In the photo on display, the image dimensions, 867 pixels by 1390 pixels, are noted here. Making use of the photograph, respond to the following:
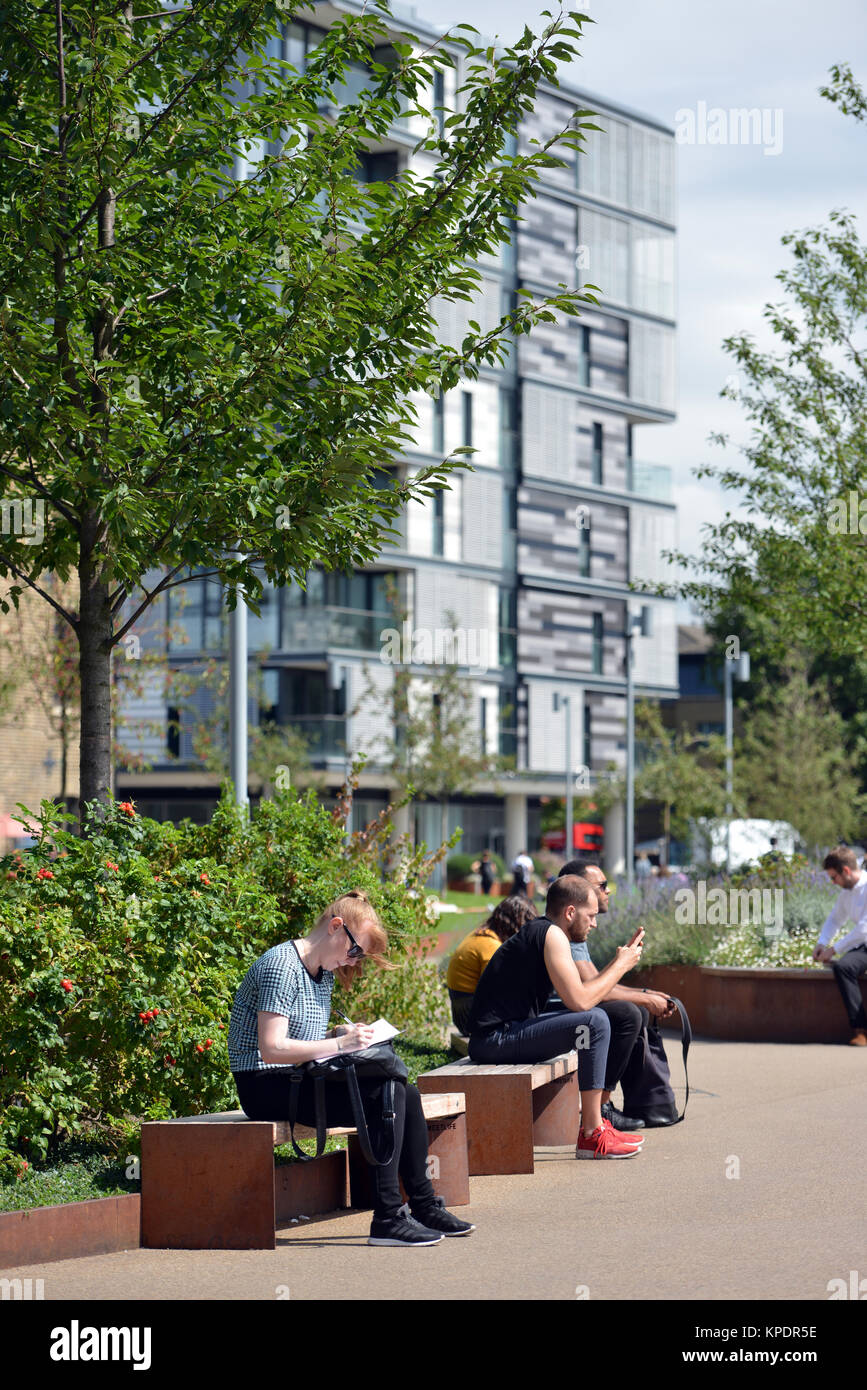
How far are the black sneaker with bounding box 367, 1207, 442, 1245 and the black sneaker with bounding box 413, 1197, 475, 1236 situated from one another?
0.09 m

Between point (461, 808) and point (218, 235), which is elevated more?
point (218, 235)

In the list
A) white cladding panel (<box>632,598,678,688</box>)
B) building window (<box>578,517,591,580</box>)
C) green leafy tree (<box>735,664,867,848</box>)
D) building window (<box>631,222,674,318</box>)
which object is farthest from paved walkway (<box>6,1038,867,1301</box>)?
building window (<box>631,222,674,318</box>)

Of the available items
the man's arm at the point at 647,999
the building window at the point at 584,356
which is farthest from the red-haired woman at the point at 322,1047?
the building window at the point at 584,356

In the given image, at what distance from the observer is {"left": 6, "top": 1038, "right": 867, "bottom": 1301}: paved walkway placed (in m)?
6.33

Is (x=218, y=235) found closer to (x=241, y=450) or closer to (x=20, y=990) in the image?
(x=241, y=450)

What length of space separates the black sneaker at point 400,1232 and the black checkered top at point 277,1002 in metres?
0.77

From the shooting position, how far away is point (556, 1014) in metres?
9.38

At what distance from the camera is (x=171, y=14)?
969 centimetres

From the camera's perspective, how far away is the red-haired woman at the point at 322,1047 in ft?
23.7
